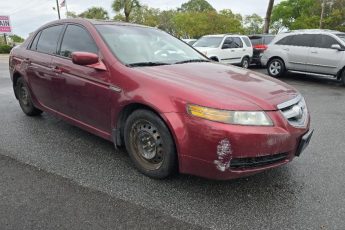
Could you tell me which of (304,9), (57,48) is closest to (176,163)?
(57,48)

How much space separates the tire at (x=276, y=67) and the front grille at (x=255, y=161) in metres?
9.29

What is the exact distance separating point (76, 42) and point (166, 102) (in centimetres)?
183

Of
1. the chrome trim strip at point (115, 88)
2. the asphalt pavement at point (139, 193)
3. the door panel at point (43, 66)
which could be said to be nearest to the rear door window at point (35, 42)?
the door panel at point (43, 66)

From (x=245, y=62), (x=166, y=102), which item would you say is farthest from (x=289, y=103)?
(x=245, y=62)

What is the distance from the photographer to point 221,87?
128 inches

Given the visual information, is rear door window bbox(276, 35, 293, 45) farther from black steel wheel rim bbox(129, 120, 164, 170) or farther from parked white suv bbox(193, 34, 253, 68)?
black steel wheel rim bbox(129, 120, 164, 170)

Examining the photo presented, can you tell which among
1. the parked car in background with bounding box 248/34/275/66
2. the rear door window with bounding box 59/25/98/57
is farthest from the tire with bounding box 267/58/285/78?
the rear door window with bounding box 59/25/98/57

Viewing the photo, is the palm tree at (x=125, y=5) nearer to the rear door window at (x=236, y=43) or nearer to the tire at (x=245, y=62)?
the tire at (x=245, y=62)

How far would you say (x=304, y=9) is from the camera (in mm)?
61812

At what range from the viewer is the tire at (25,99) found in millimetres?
5470

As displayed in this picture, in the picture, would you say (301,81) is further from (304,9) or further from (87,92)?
(304,9)

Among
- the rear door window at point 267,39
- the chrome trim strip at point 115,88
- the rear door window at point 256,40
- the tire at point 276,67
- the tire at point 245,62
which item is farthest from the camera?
the rear door window at point 256,40

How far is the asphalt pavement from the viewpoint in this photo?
2.82 metres

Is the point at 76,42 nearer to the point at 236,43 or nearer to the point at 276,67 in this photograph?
the point at 276,67
